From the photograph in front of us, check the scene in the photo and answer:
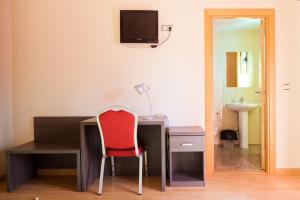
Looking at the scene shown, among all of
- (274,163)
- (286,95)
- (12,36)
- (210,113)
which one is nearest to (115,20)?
(12,36)

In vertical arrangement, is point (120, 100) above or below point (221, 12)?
below

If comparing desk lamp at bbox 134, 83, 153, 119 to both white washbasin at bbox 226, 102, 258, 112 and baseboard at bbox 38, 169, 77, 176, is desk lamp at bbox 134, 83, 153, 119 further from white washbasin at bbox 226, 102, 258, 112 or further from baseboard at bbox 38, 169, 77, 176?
white washbasin at bbox 226, 102, 258, 112

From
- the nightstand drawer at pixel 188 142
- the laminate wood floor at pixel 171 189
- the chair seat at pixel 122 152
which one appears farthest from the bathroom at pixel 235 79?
the chair seat at pixel 122 152

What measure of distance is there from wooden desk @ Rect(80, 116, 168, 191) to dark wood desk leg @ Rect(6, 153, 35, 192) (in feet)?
2.49

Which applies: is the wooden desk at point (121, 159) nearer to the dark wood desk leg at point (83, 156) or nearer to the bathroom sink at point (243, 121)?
the dark wood desk leg at point (83, 156)

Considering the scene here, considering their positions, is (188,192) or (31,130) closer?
(188,192)

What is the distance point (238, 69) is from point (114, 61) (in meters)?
2.79

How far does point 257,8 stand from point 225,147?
8.38 feet

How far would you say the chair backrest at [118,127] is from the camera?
283 centimetres

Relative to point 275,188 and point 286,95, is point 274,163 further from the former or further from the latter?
point 286,95

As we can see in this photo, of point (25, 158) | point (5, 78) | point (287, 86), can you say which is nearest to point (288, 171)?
point (287, 86)

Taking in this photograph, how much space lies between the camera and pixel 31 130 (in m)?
3.62

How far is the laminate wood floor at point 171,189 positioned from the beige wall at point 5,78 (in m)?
0.51

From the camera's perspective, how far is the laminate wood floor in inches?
112
